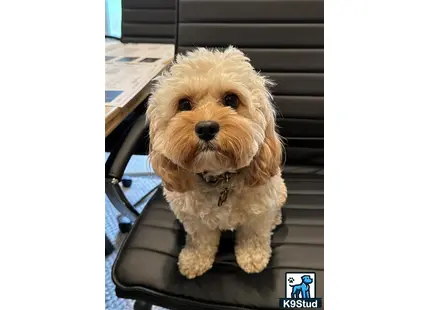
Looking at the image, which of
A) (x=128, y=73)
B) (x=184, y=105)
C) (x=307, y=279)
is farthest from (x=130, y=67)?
(x=307, y=279)

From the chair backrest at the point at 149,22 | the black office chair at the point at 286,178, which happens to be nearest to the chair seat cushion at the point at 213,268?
the black office chair at the point at 286,178

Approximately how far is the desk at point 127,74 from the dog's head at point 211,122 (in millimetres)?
195

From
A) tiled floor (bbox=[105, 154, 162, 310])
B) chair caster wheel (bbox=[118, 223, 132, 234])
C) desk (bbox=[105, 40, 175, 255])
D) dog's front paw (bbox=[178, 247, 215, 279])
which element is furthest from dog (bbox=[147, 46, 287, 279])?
chair caster wheel (bbox=[118, 223, 132, 234])

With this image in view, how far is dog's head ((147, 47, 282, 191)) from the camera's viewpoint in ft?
2.40

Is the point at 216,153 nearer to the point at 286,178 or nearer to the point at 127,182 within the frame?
the point at 286,178

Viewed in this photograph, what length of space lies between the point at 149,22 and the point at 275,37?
2.99 feet

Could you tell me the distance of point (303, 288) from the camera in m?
0.84

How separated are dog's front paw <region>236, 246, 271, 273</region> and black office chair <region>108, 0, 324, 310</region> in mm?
13

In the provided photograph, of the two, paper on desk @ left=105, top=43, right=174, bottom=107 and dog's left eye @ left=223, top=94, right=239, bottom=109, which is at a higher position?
dog's left eye @ left=223, top=94, right=239, bottom=109

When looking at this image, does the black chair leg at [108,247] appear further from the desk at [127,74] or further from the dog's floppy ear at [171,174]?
the dog's floppy ear at [171,174]

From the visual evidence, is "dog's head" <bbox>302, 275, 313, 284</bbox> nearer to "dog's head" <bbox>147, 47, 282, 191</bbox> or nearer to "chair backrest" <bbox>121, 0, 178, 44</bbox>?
"dog's head" <bbox>147, 47, 282, 191</bbox>
